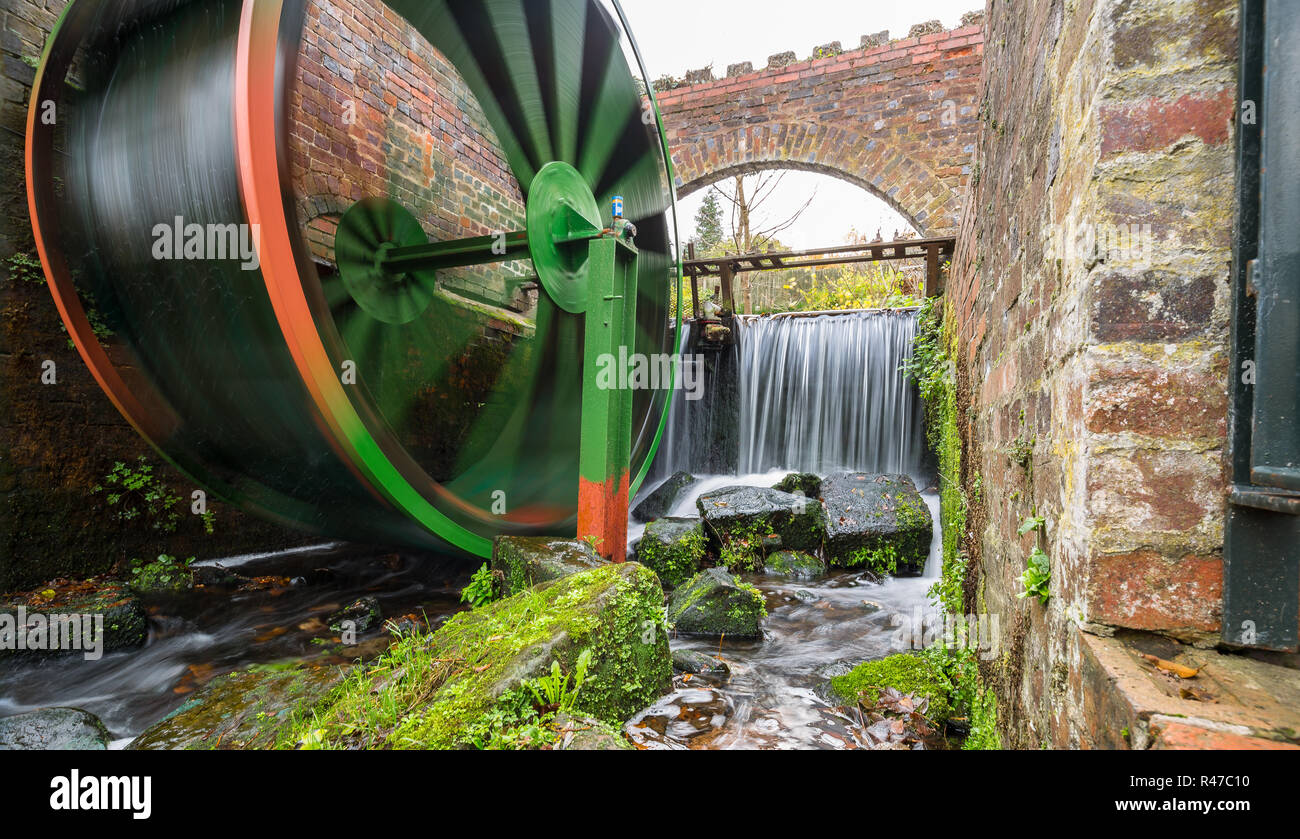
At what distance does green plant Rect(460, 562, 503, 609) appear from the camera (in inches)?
136

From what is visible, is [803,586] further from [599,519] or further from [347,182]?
[347,182]

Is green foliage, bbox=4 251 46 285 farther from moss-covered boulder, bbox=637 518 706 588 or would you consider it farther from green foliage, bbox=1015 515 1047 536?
green foliage, bbox=1015 515 1047 536

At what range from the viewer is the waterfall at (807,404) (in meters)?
6.95

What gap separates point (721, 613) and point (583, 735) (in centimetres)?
198

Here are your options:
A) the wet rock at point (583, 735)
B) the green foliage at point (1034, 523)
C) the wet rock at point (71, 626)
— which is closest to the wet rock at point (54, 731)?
the wet rock at point (71, 626)

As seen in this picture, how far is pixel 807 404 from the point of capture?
7.41 metres

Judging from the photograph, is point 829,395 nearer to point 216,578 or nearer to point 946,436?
point 946,436

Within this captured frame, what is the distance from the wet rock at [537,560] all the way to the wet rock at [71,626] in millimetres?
1838

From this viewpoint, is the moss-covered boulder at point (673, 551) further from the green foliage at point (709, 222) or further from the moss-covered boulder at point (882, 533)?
the green foliage at point (709, 222)

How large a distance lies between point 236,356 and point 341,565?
212cm

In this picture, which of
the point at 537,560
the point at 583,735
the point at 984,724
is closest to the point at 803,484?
the point at 537,560

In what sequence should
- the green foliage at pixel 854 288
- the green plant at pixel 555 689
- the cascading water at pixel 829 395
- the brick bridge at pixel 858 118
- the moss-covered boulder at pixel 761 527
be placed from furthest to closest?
the green foliage at pixel 854 288, the brick bridge at pixel 858 118, the cascading water at pixel 829 395, the moss-covered boulder at pixel 761 527, the green plant at pixel 555 689

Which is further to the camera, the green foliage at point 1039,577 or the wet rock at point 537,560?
the wet rock at point 537,560
